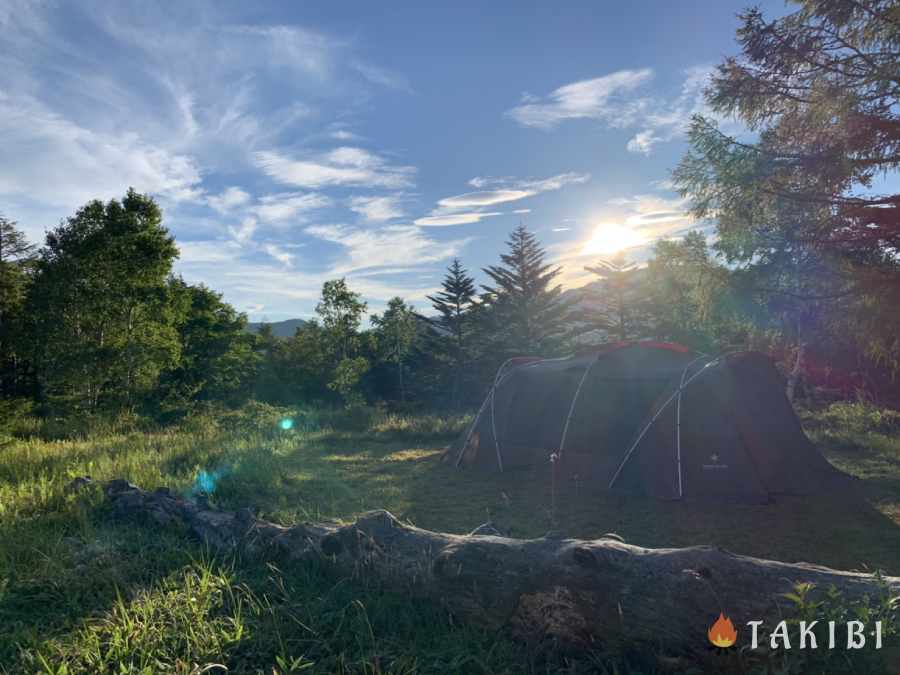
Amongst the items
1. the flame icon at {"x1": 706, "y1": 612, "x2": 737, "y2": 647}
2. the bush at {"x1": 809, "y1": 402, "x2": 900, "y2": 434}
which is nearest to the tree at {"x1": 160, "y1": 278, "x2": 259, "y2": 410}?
the bush at {"x1": 809, "y1": 402, "x2": 900, "y2": 434}

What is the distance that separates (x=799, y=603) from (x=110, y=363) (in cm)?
2220

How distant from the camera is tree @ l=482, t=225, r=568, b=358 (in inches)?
1451

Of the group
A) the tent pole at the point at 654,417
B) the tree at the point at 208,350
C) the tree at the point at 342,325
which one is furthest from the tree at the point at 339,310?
the tent pole at the point at 654,417

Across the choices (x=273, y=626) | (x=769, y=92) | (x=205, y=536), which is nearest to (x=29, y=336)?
(x=205, y=536)

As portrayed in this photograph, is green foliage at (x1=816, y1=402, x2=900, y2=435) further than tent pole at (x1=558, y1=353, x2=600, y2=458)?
Yes

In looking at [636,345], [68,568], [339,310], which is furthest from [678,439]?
[339,310]

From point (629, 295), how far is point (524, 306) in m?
8.09

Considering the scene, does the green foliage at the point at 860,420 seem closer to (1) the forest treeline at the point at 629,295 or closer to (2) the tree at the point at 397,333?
(1) the forest treeline at the point at 629,295

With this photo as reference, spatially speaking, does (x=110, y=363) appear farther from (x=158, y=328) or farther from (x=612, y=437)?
(x=612, y=437)

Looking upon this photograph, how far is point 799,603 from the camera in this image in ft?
7.29

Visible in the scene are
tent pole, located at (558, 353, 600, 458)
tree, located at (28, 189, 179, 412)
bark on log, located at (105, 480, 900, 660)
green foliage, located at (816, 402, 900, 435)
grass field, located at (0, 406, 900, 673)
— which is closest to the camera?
bark on log, located at (105, 480, 900, 660)

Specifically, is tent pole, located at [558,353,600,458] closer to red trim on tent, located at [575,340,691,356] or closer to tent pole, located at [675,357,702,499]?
red trim on tent, located at [575,340,691,356]

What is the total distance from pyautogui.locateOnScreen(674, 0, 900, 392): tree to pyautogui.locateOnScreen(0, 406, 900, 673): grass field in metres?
3.21

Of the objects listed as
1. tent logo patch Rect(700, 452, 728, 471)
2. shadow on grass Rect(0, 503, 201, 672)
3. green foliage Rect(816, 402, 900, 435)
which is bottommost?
green foliage Rect(816, 402, 900, 435)
